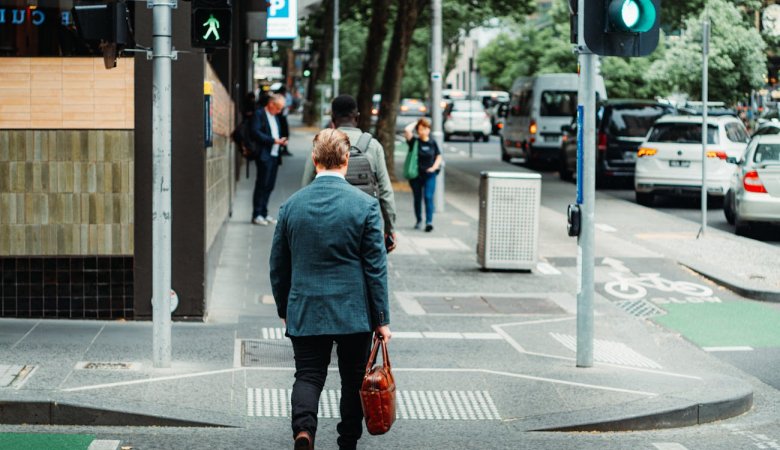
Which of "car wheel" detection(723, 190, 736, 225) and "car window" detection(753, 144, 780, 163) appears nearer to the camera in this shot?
"car window" detection(753, 144, 780, 163)

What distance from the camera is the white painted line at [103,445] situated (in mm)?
7125

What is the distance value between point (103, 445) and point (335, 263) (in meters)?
1.70

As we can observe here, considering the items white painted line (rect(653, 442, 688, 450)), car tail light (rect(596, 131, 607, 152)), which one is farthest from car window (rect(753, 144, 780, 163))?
white painted line (rect(653, 442, 688, 450))

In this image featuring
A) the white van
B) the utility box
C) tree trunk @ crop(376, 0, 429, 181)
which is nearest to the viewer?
the utility box

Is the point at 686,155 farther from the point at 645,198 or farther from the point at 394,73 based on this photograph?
the point at 394,73

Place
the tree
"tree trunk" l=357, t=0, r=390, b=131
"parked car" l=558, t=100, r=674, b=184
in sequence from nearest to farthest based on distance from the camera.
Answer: "parked car" l=558, t=100, r=674, b=184, "tree trunk" l=357, t=0, r=390, b=131, the tree

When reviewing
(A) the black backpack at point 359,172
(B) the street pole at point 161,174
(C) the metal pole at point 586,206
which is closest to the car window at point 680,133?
(C) the metal pole at point 586,206

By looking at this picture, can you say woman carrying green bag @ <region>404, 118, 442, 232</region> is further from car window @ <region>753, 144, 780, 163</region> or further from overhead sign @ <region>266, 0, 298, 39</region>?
overhead sign @ <region>266, 0, 298, 39</region>

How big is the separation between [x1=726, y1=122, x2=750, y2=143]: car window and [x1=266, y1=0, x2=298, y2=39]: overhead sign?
7720 mm

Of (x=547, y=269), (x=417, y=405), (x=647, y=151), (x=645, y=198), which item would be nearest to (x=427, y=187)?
(x=547, y=269)

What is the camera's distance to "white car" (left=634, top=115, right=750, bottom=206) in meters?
23.5

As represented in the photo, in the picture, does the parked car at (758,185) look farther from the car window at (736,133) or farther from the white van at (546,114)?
the white van at (546,114)

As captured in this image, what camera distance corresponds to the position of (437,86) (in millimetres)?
21828

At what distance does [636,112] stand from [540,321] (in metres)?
17.3
